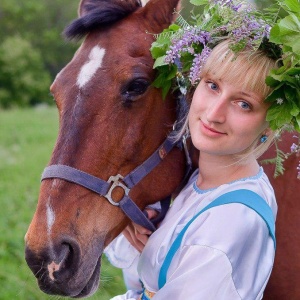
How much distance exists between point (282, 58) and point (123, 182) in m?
0.84

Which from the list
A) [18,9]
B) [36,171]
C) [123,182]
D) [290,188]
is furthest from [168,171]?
[18,9]

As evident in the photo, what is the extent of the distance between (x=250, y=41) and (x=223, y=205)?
24.3 inches

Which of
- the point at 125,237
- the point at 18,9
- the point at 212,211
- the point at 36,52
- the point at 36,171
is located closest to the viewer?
the point at 212,211

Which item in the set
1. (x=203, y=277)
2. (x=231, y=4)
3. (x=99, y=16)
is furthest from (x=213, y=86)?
(x=203, y=277)

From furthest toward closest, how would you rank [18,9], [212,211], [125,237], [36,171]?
1. [18,9]
2. [36,171]
3. [125,237]
4. [212,211]

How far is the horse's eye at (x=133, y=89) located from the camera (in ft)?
8.18

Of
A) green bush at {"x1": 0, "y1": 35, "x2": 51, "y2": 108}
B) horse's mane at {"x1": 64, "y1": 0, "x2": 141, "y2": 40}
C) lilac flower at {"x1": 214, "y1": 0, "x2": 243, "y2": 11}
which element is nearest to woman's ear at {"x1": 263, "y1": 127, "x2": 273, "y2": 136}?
lilac flower at {"x1": 214, "y1": 0, "x2": 243, "y2": 11}

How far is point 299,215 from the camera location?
9.09ft

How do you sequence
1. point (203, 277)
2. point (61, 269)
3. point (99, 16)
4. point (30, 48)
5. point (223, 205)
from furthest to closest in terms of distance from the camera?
1. point (30, 48)
2. point (99, 16)
3. point (61, 269)
4. point (223, 205)
5. point (203, 277)

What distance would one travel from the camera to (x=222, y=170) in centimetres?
241

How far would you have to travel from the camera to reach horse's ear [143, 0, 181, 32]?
2719 mm

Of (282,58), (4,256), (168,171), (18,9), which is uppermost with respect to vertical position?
(282,58)

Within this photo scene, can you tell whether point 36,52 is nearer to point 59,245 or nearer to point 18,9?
point 18,9

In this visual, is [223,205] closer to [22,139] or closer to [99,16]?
[99,16]
